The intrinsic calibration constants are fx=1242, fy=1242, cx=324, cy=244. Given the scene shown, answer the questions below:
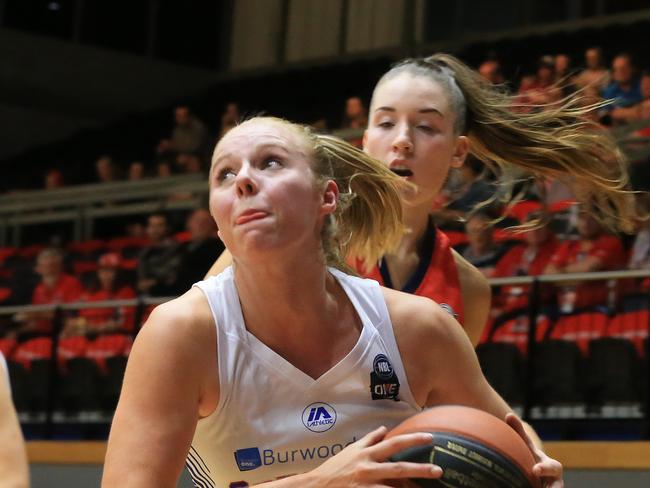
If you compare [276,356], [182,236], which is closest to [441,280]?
[276,356]

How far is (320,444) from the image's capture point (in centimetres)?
241

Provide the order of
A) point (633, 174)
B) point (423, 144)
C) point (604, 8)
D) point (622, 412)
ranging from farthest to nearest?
point (604, 8)
point (633, 174)
point (622, 412)
point (423, 144)

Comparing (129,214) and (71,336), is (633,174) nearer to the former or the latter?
(71,336)

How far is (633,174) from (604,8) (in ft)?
24.0

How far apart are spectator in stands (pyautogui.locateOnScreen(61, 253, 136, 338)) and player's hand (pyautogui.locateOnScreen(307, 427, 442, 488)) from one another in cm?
515

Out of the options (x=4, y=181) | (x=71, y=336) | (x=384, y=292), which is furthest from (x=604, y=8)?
(x=384, y=292)

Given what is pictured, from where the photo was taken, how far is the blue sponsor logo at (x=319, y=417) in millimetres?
2398

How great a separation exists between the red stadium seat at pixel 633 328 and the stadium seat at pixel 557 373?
0.19m

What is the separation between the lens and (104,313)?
7434 millimetres

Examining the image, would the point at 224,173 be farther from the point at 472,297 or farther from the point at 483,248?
the point at 483,248

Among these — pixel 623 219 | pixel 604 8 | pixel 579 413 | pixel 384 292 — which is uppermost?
pixel 604 8

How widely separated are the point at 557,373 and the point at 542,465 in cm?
335

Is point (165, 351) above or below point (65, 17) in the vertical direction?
below

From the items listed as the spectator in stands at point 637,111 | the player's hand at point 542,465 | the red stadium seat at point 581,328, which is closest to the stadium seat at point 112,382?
the red stadium seat at point 581,328
